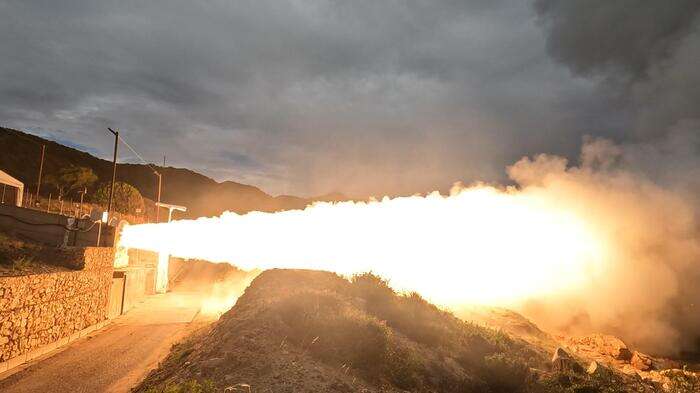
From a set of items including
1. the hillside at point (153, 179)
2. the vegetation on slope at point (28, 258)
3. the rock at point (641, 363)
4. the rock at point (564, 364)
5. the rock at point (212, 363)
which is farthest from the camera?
the hillside at point (153, 179)

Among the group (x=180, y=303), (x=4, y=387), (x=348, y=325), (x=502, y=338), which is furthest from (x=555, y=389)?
(x=180, y=303)

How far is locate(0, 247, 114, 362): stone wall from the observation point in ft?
53.6

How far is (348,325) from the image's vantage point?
57.1 ft

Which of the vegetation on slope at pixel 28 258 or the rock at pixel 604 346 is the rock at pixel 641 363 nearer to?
the rock at pixel 604 346

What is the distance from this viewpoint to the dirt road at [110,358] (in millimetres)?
14891

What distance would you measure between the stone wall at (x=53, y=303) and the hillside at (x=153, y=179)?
217 ft

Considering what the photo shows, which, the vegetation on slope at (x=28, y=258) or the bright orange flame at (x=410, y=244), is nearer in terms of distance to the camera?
the vegetation on slope at (x=28, y=258)

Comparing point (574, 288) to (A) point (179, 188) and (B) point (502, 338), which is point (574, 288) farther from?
(A) point (179, 188)

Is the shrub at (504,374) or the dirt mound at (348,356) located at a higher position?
the dirt mound at (348,356)

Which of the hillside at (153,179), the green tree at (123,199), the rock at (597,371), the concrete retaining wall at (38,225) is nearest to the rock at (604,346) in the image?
the rock at (597,371)

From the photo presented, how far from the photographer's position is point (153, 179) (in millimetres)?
132500

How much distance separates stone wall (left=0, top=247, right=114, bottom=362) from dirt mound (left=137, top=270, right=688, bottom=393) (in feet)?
18.9

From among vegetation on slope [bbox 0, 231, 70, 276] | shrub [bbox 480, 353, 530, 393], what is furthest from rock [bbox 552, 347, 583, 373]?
vegetation on slope [bbox 0, 231, 70, 276]

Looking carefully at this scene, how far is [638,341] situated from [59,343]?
135ft
